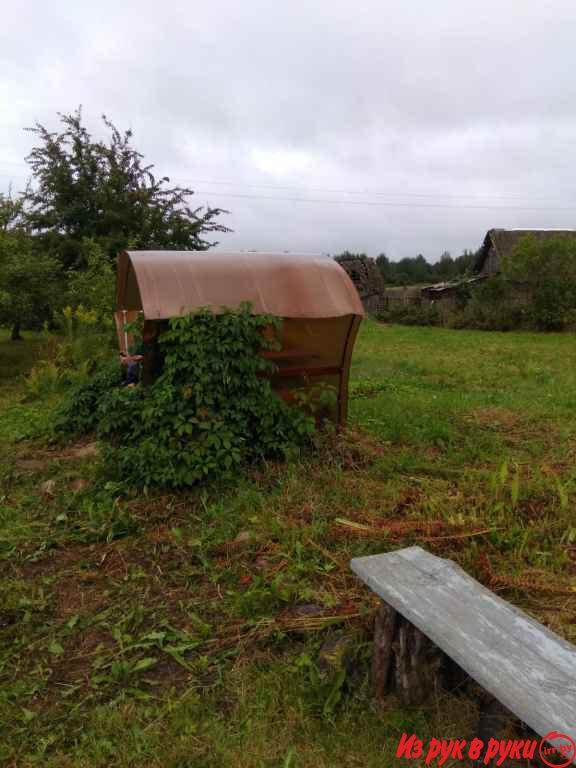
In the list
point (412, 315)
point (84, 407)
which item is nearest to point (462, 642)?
point (84, 407)

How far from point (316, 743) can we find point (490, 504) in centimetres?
222

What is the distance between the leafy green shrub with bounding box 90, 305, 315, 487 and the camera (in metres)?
4.58

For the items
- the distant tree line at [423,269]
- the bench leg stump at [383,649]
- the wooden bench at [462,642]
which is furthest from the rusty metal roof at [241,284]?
the distant tree line at [423,269]

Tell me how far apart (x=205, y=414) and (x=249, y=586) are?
5.53ft

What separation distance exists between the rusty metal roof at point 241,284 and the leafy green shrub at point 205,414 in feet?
0.67

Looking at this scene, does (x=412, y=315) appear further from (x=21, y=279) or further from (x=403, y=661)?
(x=403, y=661)

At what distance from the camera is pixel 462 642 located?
206 cm

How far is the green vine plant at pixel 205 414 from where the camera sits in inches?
180

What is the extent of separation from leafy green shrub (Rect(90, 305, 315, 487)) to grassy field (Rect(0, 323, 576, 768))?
0.21 m

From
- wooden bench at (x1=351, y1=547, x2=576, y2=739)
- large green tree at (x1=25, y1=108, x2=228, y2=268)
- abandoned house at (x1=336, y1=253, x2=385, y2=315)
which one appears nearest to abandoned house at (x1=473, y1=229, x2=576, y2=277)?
abandoned house at (x1=336, y1=253, x2=385, y2=315)

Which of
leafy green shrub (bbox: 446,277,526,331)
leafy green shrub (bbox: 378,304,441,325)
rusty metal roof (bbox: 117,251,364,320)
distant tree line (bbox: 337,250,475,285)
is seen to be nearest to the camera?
rusty metal roof (bbox: 117,251,364,320)

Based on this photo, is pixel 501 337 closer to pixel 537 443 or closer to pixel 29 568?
pixel 537 443

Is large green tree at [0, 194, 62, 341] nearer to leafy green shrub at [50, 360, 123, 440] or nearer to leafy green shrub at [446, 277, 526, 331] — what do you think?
leafy green shrub at [50, 360, 123, 440]

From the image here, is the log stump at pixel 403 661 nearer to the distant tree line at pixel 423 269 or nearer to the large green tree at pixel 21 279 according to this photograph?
the large green tree at pixel 21 279
